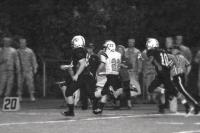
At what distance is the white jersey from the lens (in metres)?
23.4

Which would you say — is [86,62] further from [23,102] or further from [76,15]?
[76,15]

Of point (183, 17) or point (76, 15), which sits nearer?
point (76, 15)

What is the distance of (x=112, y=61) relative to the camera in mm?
23906

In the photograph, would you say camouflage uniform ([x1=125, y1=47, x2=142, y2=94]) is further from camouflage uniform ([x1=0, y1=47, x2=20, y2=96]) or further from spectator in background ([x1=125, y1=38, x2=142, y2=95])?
camouflage uniform ([x1=0, y1=47, x2=20, y2=96])

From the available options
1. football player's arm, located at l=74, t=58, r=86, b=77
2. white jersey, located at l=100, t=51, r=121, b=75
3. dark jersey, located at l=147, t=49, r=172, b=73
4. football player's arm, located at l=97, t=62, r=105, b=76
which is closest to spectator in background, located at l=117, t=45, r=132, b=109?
football player's arm, located at l=97, t=62, r=105, b=76

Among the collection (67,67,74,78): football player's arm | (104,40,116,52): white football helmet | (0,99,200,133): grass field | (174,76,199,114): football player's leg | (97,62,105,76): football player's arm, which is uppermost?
(104,40,116,52): white football helmet

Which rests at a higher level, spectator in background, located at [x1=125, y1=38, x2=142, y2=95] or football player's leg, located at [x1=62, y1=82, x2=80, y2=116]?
spectator in background, located at [x1=125, y1=38, x2=142, y2=95]

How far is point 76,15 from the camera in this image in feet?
120

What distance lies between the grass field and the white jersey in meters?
1.05

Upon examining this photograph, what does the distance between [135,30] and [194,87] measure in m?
4.58

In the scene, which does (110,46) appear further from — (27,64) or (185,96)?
(27,64)

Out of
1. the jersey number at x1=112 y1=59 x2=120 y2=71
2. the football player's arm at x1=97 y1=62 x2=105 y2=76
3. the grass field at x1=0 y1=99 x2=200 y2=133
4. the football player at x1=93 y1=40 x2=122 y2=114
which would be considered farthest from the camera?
the jersey number at x1=112 y1=59 x2=120 y2=71

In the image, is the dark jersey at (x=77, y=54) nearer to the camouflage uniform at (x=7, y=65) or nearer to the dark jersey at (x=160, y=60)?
the dark jersey at (x=160, y=60)

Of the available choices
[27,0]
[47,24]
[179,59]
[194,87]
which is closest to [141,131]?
[179,59]
